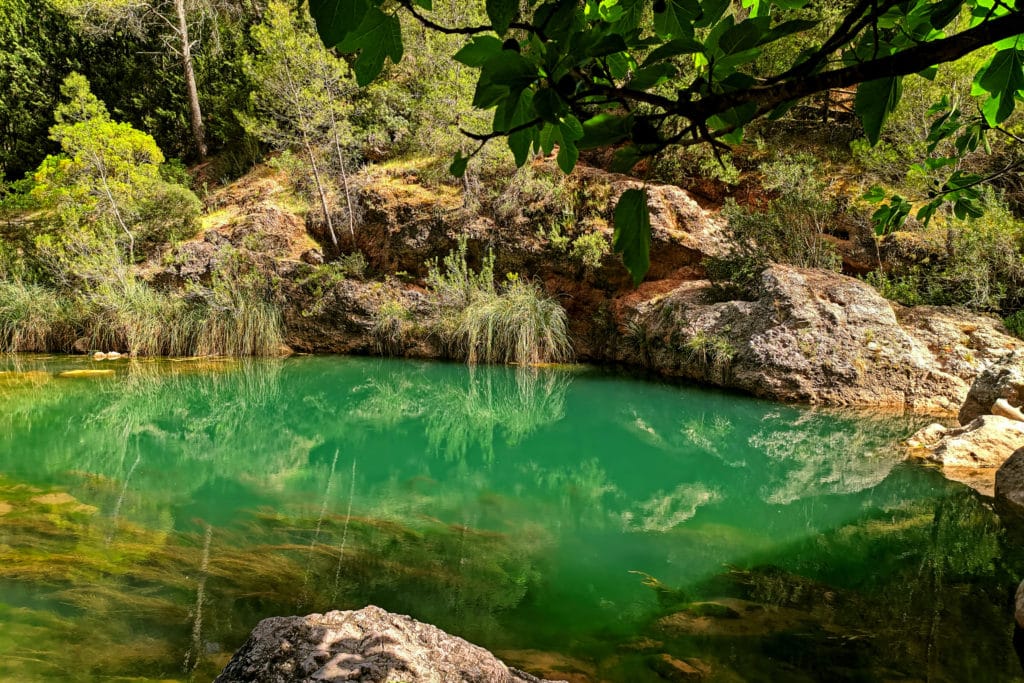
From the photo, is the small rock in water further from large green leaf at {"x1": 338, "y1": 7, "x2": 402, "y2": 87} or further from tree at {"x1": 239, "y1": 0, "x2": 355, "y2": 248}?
large green leaf at {"x1": 338, "y1": 7, "x2": 402, "y2": 87}

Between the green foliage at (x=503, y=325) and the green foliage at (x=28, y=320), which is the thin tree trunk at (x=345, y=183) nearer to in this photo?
the green foliage at (x=503, y=325)

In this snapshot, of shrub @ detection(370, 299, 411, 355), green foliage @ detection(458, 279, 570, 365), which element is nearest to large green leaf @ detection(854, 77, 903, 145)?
green foliage @ detection(458, 279, 570, 365)

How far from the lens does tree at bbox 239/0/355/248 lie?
1091cm

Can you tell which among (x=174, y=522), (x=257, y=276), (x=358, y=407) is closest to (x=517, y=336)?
(x=358, y=407)

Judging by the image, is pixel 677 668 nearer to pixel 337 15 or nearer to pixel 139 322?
pixel 337 15

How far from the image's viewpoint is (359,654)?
1677mm

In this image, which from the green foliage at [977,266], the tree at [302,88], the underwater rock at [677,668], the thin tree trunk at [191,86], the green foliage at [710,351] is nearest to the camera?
the underwater rock at [677,668]

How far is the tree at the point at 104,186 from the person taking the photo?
38.8ft

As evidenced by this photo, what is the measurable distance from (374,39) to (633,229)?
1.20ft

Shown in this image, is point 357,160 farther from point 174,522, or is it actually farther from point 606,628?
point 606,628

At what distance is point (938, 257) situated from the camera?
789 cm

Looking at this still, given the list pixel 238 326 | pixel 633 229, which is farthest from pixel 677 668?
pixel 238 326

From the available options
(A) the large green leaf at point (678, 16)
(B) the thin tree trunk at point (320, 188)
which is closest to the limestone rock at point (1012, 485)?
(A) the large green leaf at point (678, 16)

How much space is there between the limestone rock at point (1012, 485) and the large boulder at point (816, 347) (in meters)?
3.01
